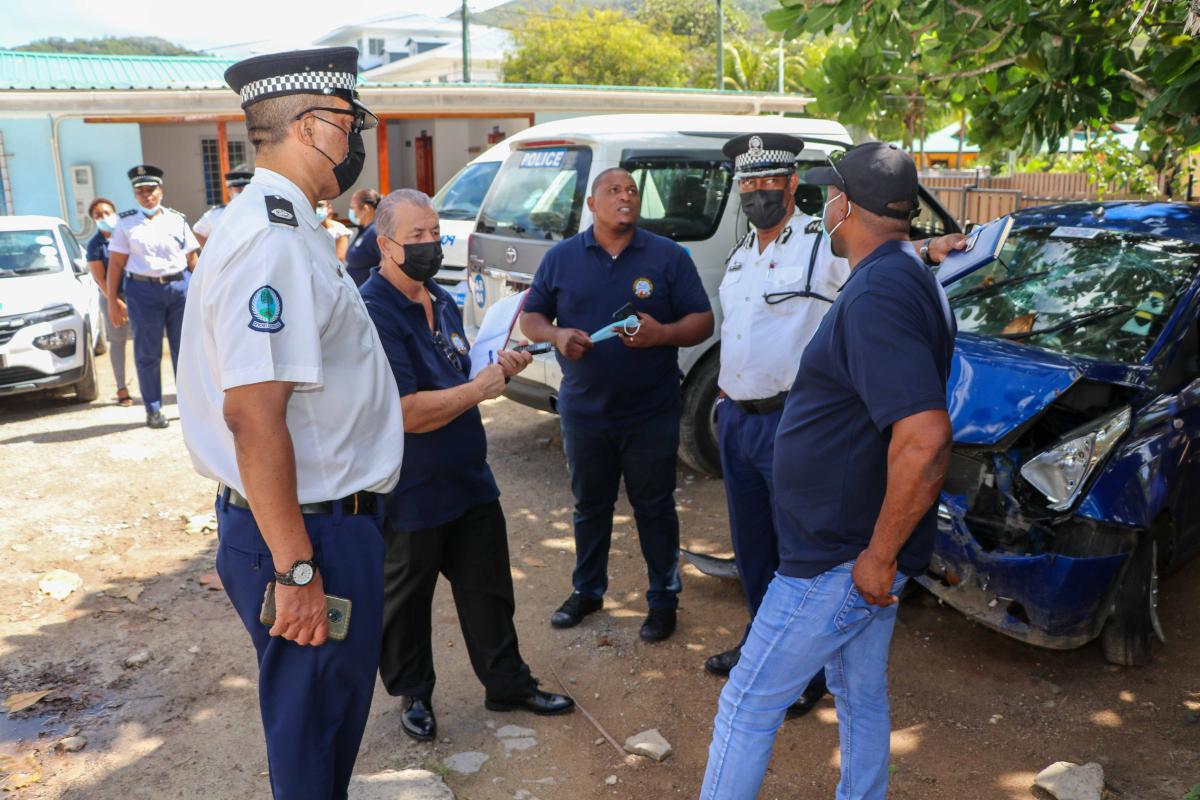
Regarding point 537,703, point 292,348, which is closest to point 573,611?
point 537,703

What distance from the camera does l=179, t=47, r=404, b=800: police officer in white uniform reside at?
6.82ft

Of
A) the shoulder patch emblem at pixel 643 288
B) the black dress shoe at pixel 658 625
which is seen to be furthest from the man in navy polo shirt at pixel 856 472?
the black dress shoe at pixel 658 625

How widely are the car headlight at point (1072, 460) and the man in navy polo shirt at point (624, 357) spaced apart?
1450mm

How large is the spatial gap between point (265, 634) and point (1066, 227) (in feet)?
14.7

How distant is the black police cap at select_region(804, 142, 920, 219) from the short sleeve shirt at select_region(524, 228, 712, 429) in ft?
5.78

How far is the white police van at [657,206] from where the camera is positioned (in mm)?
6172

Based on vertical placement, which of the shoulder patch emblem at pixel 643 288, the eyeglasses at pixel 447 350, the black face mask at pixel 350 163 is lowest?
the eyeglasses at pixel 447 350

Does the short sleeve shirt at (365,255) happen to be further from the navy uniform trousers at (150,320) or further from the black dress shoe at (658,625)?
the black dress shoe at (658,625)

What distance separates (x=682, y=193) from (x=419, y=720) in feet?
12.6

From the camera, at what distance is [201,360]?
2.24m

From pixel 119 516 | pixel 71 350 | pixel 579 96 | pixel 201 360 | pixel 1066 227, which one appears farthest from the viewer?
pixel 579 96

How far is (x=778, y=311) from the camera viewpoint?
12.6ft

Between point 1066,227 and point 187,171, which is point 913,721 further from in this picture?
point 187,171

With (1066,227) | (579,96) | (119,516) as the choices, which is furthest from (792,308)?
(579,96)
